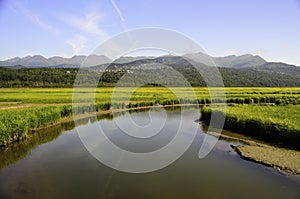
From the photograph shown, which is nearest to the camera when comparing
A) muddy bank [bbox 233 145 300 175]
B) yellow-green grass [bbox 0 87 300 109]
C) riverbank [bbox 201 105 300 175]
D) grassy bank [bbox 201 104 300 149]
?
muddy bank [bbox 233 145 300 175]

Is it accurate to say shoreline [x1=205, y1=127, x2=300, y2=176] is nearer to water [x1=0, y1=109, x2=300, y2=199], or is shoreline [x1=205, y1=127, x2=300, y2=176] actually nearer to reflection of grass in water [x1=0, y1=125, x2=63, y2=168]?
water [x1=0, y1=109, x2=300, y2=199]

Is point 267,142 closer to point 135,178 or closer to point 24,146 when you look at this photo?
point 135,178

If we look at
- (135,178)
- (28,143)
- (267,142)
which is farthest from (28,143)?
(267,142)

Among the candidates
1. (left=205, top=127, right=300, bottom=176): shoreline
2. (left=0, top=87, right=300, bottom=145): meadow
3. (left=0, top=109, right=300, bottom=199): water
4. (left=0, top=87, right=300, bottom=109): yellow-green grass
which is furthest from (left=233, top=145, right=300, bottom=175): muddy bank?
(left=0, top=87, right=300, bottom=109): yellow-green grass

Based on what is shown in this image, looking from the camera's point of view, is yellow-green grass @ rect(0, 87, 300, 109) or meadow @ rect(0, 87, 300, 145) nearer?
meadow @ rect(0, 87, 300, 145)

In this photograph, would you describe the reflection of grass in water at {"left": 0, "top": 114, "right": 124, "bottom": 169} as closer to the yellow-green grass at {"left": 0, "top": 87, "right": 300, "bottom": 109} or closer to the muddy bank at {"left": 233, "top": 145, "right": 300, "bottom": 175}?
the muddy bank at {"left": 233, "top": 145, "right": 300, "bottom": 175}

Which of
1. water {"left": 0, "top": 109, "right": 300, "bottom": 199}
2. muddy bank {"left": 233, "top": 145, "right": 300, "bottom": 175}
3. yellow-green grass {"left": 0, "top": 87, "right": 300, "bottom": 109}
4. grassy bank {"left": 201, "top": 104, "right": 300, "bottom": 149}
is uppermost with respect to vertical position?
yellow-green grass {"left": 0, "top": 87, "right": 300, "bottom": 109}

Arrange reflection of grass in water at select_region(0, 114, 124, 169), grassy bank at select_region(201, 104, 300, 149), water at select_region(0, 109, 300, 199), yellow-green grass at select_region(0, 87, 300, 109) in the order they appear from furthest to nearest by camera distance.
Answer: yellow-green grass at select_region(0, 87, 300, 109) → grassy bank at select_region(201, 104, 300, 149) → reflection of grass in water at select_region(0, 114, 124, 169) → water at select_region(0, 109, 300, 199)

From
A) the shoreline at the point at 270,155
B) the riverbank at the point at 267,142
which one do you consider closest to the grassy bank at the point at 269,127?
the riverbank at the point at 267,142

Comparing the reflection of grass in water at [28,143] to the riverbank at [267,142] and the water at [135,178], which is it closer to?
the water at [135,178]

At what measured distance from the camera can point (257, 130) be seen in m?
19.7

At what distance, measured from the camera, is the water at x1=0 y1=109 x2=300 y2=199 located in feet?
33.2

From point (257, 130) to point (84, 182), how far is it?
1324 cm

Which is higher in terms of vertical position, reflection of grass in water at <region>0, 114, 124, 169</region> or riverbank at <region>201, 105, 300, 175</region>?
riverbank at <region>201, 105, 300, 175</region>
